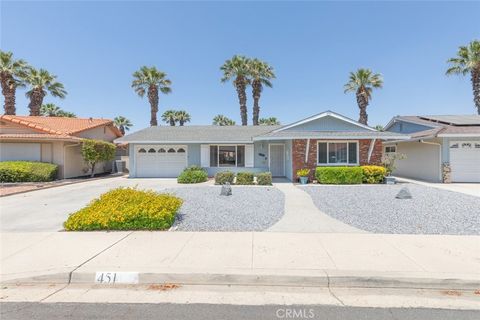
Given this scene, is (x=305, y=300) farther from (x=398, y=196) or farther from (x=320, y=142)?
(x=320, y=142)

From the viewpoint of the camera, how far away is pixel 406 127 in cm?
1956

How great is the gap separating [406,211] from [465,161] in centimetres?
1052

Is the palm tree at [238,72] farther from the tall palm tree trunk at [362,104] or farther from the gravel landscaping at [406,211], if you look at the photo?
the gravel landscaping at [406,211]

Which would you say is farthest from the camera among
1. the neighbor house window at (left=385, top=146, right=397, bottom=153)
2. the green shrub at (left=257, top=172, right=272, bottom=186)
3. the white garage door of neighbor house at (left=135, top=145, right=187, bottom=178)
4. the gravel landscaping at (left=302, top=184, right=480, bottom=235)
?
the neighbor house window at (left=385, top=146, right=397, bottom=153)

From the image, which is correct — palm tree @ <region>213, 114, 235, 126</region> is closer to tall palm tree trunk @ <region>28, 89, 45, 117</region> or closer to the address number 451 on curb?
tall palm tree trunk @ <region>28, 89, 45, 117</region>

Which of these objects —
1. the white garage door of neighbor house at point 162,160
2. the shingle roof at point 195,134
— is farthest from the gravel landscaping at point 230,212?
the white garage door of neighbor house at point 162,160

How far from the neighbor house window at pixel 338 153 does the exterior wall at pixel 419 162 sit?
4731 millimetres

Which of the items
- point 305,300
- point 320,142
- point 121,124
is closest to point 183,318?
point 305,300

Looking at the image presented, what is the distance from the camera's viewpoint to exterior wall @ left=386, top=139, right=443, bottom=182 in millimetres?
14977

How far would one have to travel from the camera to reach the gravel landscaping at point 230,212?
6324mm

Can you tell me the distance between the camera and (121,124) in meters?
42.2

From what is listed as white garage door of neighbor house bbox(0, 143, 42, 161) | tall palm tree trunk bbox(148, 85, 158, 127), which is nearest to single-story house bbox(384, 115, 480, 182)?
white garage door of neighbor house bbox(0, 143, 42, 161)

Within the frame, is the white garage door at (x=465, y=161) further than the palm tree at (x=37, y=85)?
No

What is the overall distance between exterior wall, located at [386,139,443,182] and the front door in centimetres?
889
